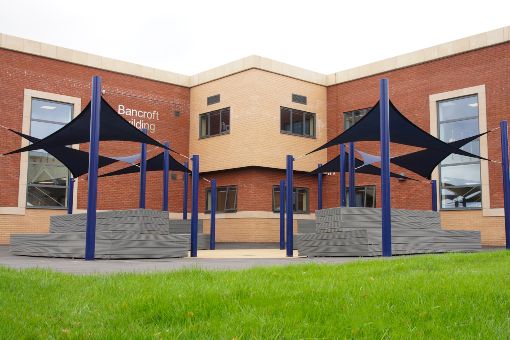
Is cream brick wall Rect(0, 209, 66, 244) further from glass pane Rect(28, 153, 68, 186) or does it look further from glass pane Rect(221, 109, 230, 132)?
glass pane Rect(221, 109, 230, 132)

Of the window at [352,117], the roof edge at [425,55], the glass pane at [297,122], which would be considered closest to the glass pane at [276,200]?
the glass pane at [297,122]

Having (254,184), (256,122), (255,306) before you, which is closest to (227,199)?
(254,184)

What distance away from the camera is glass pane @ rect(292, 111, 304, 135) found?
24.9m

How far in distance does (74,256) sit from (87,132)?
3301 millimetres

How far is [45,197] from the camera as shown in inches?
843

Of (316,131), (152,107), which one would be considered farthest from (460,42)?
(152,107)

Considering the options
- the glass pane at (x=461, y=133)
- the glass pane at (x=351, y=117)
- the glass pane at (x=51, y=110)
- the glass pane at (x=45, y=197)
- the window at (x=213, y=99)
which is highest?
the window at (x=213, y=99)

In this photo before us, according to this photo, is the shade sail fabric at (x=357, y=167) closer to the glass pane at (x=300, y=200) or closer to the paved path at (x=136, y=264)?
the glass pane at (x=300, y=200)

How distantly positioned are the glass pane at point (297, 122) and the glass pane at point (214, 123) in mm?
3267

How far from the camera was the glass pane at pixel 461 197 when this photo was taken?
20203 mm

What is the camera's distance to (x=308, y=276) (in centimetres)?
666

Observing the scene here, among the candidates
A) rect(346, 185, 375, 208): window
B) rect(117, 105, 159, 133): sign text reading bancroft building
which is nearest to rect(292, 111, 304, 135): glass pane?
rect(346, 185, 375, 208): window

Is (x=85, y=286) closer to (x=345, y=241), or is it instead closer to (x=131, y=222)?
(x=131, y=222)

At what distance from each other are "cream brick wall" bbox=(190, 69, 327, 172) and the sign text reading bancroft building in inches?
83.4
